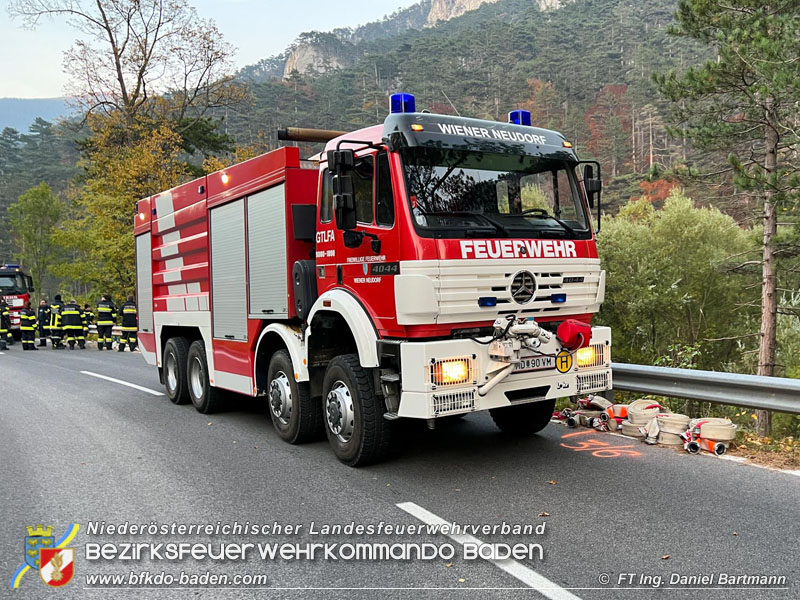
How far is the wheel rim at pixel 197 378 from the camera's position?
28.3ft

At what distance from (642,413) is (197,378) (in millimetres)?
5590

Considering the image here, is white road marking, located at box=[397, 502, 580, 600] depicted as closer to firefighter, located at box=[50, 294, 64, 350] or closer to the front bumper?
the front bumper

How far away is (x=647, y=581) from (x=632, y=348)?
25.8 m

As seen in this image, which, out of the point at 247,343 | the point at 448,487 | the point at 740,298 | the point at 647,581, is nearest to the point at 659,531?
the point at 647,581

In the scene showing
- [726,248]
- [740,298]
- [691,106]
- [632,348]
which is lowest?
[632,348]

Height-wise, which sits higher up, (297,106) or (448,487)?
(297,106)

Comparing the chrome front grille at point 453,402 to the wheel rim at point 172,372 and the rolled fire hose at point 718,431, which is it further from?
the wheel rim at point 172,372

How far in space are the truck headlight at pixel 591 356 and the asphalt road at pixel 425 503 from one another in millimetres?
811

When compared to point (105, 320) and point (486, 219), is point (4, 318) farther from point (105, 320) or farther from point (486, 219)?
point (486, 219)

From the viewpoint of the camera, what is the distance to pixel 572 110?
63938 millimetres

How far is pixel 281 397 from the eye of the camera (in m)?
6.72

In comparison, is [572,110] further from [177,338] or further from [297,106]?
[177,338]

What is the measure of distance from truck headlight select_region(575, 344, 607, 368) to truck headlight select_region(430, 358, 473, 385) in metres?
1.17

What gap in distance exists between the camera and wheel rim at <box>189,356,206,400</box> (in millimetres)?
8631
